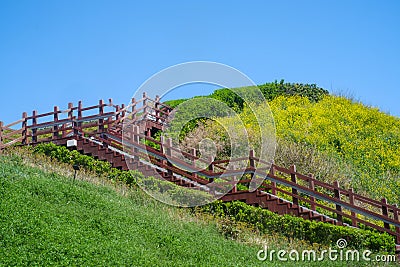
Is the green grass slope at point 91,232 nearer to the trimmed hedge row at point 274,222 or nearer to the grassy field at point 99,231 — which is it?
the grassy field at point 99,231

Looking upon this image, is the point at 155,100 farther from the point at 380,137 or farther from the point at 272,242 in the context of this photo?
the point at 272,242

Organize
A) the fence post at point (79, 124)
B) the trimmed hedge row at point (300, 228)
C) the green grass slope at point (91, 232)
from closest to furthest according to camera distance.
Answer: the green grass slope at point (91, 232) < the trimmed hedge row at point (300, 228) < the fence post at point (79, 124)

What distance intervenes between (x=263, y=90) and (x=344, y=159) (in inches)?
436

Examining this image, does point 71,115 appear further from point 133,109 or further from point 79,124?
point 133,109

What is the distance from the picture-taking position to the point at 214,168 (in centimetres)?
2130

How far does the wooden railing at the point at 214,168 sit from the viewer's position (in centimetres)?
1688

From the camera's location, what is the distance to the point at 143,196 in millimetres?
16875

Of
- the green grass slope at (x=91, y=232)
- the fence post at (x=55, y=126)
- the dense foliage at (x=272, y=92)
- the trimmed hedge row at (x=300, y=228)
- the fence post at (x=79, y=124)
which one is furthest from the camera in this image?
the dense foliage at (x=272, y=92)

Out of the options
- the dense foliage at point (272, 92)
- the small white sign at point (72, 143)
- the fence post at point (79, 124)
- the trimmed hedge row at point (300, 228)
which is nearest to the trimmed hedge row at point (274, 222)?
the trimmed hedge row at point (300, 228)

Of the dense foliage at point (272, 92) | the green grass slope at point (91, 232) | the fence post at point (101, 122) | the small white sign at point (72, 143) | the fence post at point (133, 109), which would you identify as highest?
the dense foliage at point (272, 92)

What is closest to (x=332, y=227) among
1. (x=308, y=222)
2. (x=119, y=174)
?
(x=308, y=222)

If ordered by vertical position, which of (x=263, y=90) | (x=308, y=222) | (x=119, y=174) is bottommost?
(x=308, y=222)

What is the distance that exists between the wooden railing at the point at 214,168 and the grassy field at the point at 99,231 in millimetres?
2468

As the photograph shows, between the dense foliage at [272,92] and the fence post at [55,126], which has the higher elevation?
the dense foliage at [272,92]
